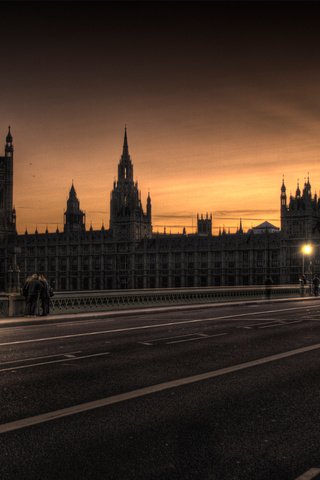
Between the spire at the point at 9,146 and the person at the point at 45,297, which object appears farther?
the spire at the point at 9,146

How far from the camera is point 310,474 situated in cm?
607

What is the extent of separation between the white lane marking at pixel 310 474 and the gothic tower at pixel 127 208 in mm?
147328

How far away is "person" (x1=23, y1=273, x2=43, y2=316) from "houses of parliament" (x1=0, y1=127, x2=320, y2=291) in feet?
296

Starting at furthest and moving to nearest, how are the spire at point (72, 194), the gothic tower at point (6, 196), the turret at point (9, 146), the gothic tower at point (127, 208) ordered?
the spire at point (72, 194)
the gothic tower at point (127, 208)
the turret at point (9, 146)
the gothic tower at point (6, 196)

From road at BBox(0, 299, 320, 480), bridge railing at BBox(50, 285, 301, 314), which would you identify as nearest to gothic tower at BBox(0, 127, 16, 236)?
bridge railing at BBox(50, 285, 301, 314)

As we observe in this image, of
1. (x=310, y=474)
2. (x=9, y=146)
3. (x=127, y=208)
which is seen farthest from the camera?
(x=127, y=208)

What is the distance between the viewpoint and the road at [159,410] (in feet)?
21.0

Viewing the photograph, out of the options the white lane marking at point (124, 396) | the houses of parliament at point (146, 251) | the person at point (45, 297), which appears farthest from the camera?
the houses of parliament at point (146, 251)

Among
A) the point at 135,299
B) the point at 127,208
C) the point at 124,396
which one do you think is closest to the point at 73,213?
the point at 127,208

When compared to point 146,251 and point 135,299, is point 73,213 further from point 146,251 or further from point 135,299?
point 135,299

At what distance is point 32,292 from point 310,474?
21.9 meters

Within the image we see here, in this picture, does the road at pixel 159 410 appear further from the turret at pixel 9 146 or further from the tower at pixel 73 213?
the tower at pixel 73 213

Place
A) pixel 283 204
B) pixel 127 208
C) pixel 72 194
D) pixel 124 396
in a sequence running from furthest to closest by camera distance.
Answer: pixel 72 194, pixel 127 208, pixel 283 204, pixel 124 396

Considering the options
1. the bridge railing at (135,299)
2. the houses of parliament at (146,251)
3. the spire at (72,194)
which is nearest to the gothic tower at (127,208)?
the houses of parliament at (146,251)
